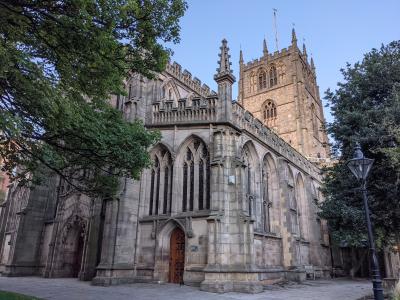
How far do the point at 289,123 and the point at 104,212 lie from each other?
35174 mm

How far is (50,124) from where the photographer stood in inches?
363

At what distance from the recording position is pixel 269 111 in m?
50.8

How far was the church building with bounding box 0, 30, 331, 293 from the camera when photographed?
15.3 meters

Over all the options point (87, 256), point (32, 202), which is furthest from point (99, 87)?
point (32, 202)

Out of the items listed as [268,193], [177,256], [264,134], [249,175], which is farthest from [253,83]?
[177,256]

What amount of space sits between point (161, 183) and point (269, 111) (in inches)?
1422

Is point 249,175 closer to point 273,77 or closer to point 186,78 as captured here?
point 186,78

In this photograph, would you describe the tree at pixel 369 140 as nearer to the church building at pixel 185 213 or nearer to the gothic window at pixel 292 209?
the church building at pixel 185 213

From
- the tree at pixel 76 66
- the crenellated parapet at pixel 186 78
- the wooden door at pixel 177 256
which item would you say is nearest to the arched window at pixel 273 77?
the crenellated parapet at pixel 186 78

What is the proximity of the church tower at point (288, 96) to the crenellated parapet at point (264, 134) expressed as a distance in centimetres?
1536

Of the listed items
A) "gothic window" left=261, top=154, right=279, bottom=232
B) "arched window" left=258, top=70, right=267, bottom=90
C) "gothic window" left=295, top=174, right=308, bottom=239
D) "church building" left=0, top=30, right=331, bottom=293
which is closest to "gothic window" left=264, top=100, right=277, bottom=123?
"arched window" left=258, top=70, right=267, bottom=90

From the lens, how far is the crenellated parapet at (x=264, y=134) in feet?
62.4

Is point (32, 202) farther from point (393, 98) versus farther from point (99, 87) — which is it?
point (393, 98)

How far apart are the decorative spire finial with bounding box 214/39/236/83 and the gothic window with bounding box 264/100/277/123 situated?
104 ft
